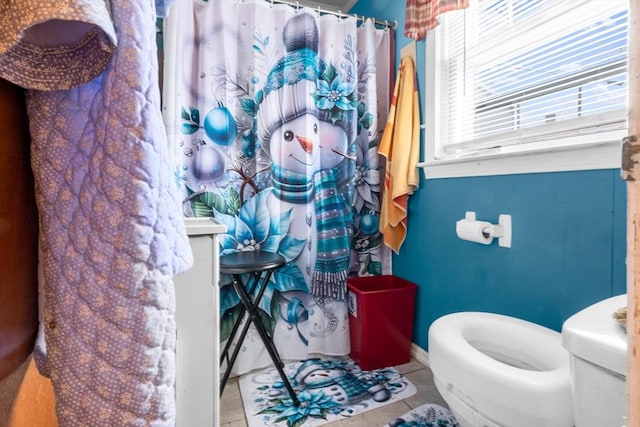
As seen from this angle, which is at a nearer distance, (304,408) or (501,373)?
(501,373)

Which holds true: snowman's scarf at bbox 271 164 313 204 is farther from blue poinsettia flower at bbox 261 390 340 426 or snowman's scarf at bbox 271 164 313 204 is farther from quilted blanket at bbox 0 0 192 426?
quilted blanket at bbox 0 0 192 426

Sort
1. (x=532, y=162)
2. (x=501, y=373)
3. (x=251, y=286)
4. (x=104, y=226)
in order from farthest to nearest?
(x=251, y=286) → (x=532, y=162) → (x=501, y=373) → (x=104, y=226)

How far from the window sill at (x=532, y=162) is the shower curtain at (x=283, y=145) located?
452mm

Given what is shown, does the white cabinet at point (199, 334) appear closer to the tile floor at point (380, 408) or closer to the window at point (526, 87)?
the tile floor at point (380, 408)

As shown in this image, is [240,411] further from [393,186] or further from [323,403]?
[393,186]

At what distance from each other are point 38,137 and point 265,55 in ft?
4.89

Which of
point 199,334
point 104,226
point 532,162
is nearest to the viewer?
point 104,226

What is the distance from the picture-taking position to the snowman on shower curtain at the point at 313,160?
1.71 meters

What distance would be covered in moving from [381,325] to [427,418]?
47 centimetres

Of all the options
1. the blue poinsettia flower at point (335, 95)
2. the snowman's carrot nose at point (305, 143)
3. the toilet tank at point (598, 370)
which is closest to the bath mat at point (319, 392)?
the toilet tank at point (598, 370)

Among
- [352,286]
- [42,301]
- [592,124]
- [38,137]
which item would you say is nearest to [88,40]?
[38,137]

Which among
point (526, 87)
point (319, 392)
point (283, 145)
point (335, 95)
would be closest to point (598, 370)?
point (526, 87)

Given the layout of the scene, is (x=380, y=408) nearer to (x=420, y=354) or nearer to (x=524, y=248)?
(x=420, y=354)

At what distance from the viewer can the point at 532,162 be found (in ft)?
3.94
